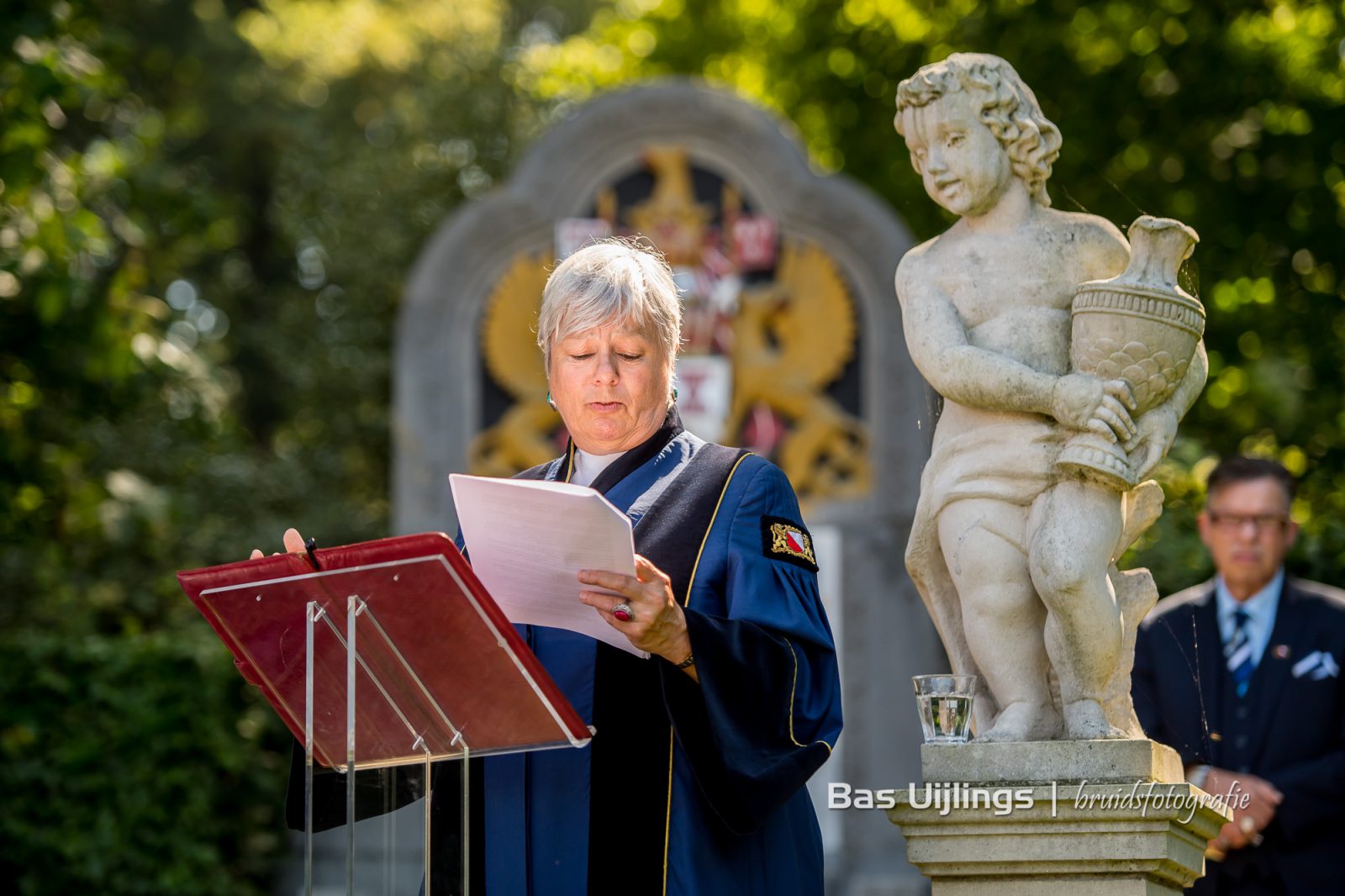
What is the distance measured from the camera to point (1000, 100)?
4.69 metres

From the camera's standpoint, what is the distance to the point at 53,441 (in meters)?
11.8

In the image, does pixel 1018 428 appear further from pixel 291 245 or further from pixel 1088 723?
pixel 291 245

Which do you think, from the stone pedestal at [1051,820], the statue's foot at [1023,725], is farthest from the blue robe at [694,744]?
the statue's foot at [1023,725]

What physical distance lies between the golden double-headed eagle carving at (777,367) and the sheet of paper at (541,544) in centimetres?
805

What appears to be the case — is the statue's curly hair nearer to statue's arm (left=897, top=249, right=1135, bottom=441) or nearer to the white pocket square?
statue's arm (left=897, top=249, right=1135, bottom=441)

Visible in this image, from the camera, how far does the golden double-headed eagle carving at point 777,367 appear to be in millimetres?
11758

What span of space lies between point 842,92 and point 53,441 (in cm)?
694

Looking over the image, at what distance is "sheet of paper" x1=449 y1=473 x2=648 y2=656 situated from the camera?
3.34 metres

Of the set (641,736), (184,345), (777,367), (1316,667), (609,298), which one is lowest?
(641,736)

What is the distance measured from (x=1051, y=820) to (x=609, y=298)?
1.44 m

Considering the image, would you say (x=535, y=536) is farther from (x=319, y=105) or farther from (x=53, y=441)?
(x=319, y=105)

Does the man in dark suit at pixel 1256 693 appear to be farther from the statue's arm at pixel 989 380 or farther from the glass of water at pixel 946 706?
the statue's arm at pixel 989 380

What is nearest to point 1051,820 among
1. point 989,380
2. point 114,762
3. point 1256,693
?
point 989,380

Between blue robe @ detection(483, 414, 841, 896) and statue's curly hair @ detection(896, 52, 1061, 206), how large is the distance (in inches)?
46.8
